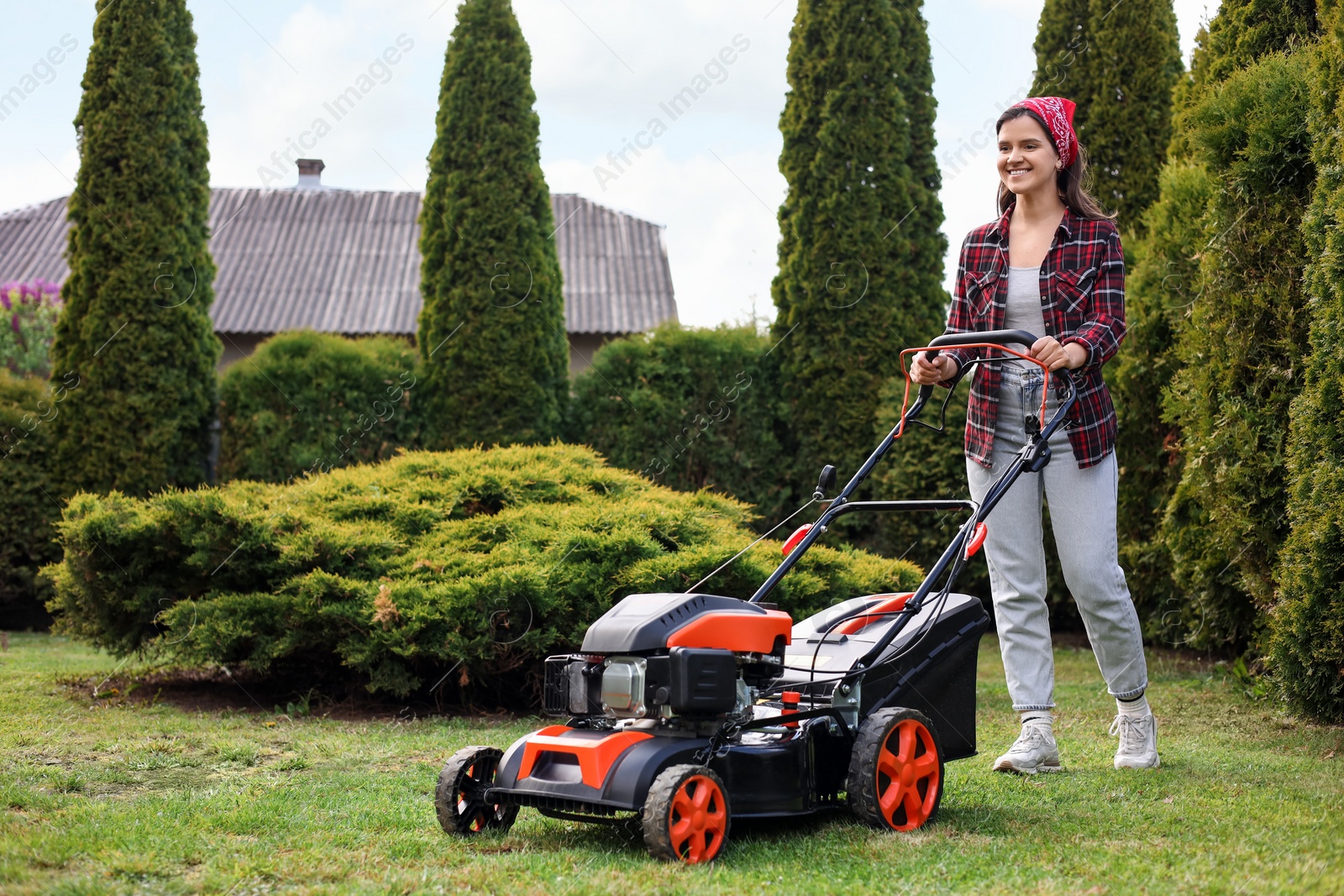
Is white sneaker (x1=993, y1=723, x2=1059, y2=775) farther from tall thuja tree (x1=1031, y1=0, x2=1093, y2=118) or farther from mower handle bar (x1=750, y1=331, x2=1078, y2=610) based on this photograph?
tall thuja tree (x1=1031, y1=0, x2=1093, y2=118)

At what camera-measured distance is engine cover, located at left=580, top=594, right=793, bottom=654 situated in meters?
2.80

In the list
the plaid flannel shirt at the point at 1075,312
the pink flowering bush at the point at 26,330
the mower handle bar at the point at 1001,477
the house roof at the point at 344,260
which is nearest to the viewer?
the mower handle bar at the point at 1001,477

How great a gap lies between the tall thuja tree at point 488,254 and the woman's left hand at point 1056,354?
608cm

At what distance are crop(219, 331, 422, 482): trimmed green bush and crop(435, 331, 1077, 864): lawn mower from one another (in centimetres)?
623

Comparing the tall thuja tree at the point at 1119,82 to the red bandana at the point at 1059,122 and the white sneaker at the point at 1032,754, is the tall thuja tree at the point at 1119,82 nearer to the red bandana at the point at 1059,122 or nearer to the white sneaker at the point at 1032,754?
the red bandana at the point at 1059,122

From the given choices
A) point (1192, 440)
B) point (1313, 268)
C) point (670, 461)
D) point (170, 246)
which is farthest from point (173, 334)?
point (1313, 268)

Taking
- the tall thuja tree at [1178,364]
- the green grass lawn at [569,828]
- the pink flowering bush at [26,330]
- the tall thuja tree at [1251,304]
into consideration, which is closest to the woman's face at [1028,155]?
the tall thuja tree at [1251,304]

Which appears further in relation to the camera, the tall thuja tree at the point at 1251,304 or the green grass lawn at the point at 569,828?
the tall thuja tree at the point at 1251,304

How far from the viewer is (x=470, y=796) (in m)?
3.02

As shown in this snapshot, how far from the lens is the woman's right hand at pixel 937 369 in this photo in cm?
362

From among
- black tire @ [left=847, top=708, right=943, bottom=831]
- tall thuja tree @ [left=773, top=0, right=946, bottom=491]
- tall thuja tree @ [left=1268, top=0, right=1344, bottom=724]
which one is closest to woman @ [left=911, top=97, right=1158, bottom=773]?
black tire @ [left=847, top=708, right=943, bottom=831]

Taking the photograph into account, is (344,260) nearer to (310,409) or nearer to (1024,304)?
(310,409)

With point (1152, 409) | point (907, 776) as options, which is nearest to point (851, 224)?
point (1152, 409)

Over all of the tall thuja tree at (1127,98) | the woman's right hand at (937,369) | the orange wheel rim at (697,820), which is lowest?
the orange wheel rim at (697,820)
